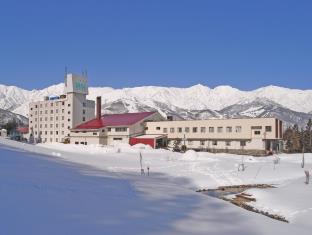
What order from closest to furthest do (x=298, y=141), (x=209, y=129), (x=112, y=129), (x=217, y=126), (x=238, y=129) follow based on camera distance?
(x=238, y=129)
(x=217, y=126)
(x=209, y=129)
(x=112, y=129)
(x=298, y=141)

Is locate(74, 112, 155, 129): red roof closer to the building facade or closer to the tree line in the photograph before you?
the building facade

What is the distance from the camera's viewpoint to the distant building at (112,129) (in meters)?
62.0

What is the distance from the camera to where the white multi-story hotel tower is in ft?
250

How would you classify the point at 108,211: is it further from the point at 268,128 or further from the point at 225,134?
the point at 225,134

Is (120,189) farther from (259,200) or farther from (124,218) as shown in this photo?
(259,200)

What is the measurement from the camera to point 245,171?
3062cm

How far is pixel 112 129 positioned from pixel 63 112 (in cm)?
1813

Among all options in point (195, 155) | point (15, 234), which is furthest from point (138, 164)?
point (15, 234)

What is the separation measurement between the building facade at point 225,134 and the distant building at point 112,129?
2146 millimetres

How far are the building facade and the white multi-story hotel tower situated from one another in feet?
63.7

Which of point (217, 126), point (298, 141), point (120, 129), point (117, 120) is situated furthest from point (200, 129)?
point (298, 141)

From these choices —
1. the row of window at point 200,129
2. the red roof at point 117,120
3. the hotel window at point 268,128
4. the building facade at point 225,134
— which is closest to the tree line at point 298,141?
the building facade at point 225,134

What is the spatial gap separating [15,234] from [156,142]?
53689mm

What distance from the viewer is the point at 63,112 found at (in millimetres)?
77500
